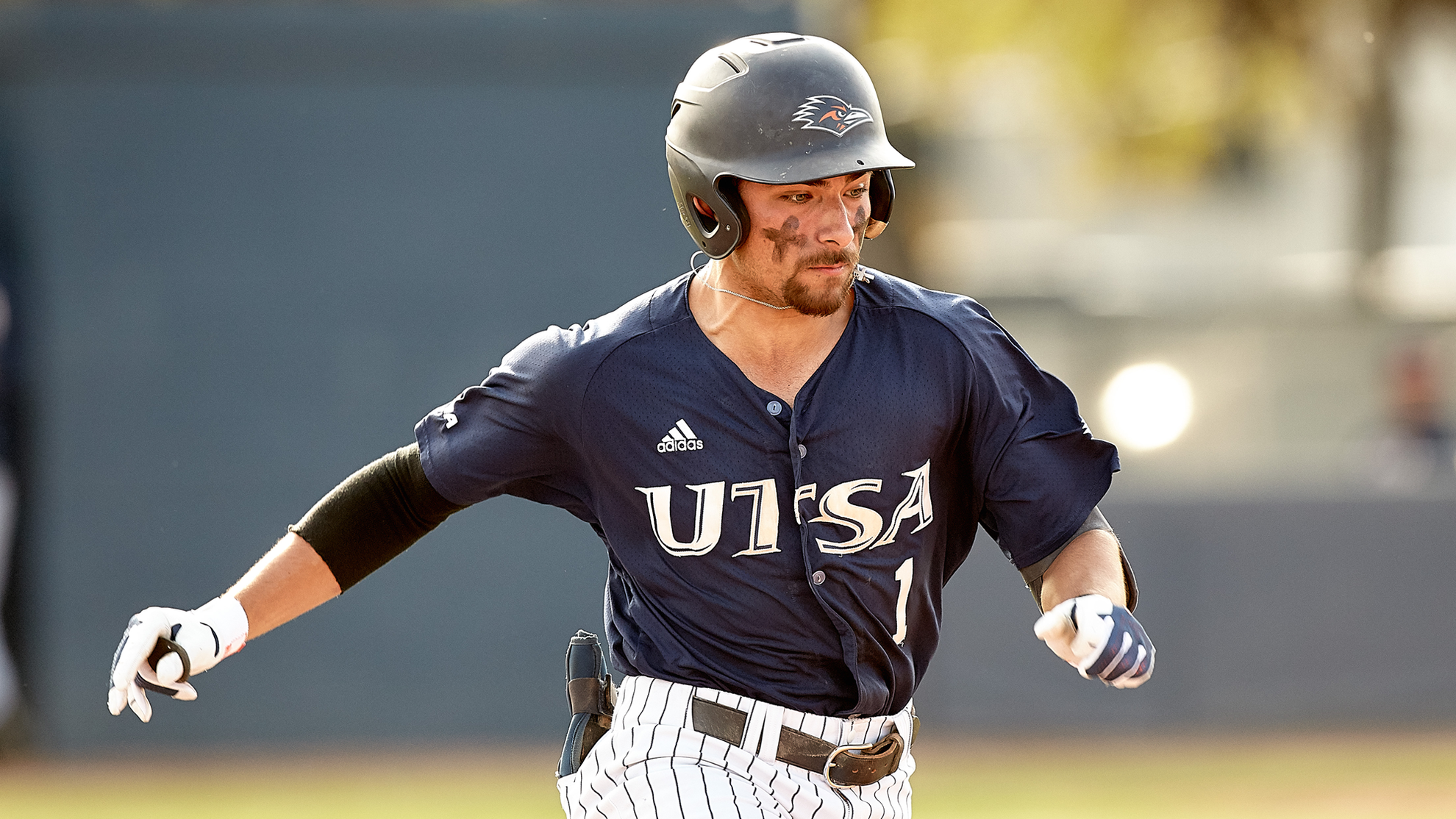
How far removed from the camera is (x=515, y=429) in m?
3.60

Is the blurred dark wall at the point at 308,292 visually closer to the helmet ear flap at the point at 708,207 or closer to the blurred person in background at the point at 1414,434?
the blurred person in background at the point at 1414,434

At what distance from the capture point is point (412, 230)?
31.8ft

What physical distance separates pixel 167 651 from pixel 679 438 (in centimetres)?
109

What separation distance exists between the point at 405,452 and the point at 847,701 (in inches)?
42.3

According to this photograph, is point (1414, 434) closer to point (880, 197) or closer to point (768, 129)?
point (880, 197)

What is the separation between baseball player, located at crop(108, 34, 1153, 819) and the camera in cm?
344

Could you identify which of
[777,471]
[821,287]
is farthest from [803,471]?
[821,287]

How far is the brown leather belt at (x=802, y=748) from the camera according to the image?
3.44m

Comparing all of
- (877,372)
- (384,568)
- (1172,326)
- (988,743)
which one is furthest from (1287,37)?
(877,372)

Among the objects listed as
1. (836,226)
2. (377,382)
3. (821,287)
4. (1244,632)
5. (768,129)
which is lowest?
(1244,632)

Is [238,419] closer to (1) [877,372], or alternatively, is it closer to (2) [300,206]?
(2) [300,206]

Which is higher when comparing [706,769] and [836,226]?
[836,226]

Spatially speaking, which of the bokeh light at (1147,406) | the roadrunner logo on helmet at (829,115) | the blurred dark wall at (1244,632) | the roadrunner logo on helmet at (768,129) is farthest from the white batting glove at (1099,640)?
the bokeh light at (1147,406)

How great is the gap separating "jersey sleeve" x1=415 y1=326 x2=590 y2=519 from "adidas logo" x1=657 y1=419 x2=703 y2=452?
0.20m
